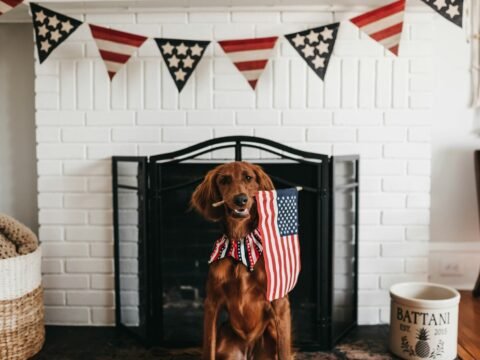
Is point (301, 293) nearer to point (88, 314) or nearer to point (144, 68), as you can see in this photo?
point (88, 314)

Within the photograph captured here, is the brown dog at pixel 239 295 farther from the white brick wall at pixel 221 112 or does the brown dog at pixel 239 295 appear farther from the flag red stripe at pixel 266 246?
the white brick wall at pixel 221 112

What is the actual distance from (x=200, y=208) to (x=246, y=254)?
0.22 metres

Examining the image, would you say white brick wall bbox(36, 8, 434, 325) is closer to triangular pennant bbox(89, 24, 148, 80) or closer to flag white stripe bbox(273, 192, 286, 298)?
triangular pennant bbox(89, 24, 148, 80)

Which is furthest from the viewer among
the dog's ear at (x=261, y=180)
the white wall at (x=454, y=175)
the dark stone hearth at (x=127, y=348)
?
the white wall at (x=454, y=175)

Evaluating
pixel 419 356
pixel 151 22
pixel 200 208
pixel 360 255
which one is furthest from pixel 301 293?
pixel 151 22

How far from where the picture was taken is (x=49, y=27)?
1.96 m

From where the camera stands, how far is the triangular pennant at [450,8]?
185 centimetres

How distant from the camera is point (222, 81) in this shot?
88.0 inches

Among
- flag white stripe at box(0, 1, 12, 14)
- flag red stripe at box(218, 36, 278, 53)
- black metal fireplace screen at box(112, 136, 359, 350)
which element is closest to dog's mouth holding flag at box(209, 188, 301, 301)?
black metal fireplace screen at box(112, 136, 359, 350)

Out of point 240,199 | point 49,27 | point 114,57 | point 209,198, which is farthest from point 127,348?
point 49,27

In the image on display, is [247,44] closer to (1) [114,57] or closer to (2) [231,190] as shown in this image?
(1) [114,57]

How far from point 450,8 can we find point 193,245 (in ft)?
4.62

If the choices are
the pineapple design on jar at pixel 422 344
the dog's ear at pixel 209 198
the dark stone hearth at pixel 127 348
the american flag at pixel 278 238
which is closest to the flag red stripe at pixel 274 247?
the american flag at pixel 278 238

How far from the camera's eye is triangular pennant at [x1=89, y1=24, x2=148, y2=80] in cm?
205
